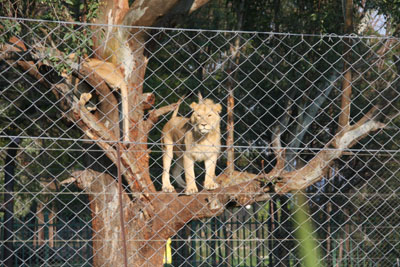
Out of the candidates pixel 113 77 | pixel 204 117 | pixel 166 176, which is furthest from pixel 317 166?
pixel 113 77

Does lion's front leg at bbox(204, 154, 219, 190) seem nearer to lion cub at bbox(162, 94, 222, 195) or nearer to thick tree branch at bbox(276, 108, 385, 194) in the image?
lion cub at bbox(162, 94, 222, 195)

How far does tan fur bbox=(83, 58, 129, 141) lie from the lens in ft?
14.6

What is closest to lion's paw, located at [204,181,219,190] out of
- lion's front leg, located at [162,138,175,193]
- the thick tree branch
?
lion's front leg, located at [162,138,175,193]

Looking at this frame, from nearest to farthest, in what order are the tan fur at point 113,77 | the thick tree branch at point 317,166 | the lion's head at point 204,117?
1. the tan fur at point 113,77
2. the lion's head at point 204,117
3. the thick tree branch at point 317,166

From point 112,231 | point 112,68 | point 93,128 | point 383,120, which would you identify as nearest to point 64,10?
point 112,68

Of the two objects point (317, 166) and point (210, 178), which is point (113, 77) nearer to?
point (210, 178)

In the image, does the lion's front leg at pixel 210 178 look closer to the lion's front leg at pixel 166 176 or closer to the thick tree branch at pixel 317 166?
the lion's front leg at pixel 166 176

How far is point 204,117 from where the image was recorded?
516cm

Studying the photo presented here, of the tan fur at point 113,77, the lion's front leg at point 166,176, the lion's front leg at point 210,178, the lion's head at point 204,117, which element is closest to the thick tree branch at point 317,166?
the lion's front leg at point 210,178

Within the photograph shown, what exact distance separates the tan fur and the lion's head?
0.71m

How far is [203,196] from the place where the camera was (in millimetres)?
5262

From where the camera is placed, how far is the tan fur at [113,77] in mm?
4449

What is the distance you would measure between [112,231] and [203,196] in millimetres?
911

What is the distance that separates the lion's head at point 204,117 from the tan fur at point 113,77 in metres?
0.71
